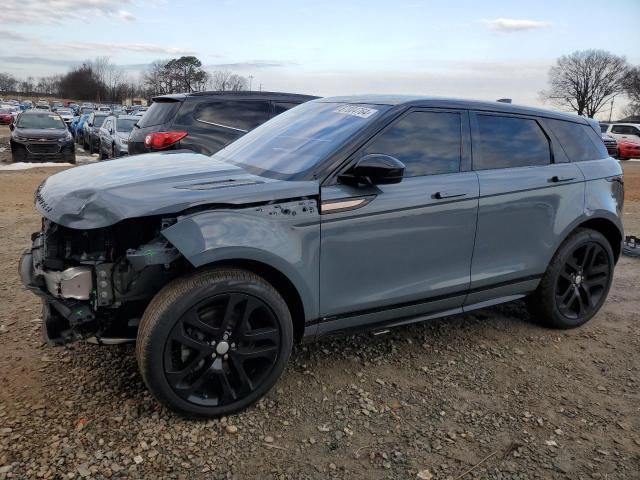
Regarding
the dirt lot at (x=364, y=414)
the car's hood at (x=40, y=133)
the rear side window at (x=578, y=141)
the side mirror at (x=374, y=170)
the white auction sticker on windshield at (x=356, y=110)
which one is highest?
the white auction sticker on windshield at (x=356, y=110)

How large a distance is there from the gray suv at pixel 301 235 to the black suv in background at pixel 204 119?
375cm

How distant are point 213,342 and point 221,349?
0.06 m

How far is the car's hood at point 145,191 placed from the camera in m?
2.81

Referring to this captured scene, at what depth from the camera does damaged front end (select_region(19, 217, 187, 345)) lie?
2854mm

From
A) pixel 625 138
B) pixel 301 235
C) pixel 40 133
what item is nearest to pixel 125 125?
pixel 40 133

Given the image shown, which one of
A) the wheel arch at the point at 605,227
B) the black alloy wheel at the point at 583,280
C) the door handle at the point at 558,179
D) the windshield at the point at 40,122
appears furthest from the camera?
the windshield at the point at 40,122

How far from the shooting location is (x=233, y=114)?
26.5ft

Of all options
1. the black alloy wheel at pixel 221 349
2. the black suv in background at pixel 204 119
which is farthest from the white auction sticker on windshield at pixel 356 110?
the black suv in background at pixel 204 119

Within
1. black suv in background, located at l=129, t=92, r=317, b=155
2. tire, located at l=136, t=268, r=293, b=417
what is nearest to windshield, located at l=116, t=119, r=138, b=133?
black suv in background, located at l=129, t=92, r=317, b=155

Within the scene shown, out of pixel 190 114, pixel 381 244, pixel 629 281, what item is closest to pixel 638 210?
pixel 629 281

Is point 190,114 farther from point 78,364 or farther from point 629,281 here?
point 629,281

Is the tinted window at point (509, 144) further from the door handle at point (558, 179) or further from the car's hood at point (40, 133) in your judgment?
the car's hood at point (40, 133)

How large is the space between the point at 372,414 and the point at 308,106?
7.44ft

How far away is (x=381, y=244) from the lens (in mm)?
3322
